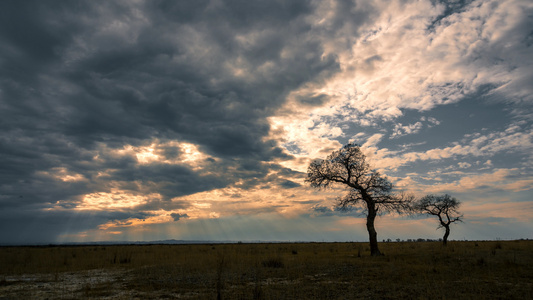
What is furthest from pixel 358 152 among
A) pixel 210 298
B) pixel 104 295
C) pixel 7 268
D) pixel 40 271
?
pixel 7 268

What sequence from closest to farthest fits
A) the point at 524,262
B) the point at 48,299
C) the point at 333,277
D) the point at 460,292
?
the point at 460,292, the point at 48,299, the point at 333,277, the point at 524,262

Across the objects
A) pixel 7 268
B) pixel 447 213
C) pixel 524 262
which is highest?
pixel 447 213

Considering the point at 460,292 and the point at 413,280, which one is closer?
the point at 460,292

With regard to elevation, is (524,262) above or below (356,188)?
below

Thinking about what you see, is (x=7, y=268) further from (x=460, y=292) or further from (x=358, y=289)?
(x=460, y=292)

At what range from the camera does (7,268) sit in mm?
21438

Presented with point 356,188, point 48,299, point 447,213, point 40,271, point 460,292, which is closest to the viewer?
point 460,292

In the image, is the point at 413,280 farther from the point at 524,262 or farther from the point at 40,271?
the point at 40,271

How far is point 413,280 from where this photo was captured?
12656 mm

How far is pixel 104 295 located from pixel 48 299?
1.97 metres

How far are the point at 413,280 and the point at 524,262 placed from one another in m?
9.16

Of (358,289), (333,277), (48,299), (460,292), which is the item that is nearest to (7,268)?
(48,299)

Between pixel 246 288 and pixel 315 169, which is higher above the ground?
pixel 315 169

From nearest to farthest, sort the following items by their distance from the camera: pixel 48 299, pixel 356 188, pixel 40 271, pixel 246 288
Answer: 1. pixel 48 299
2. pixel 246 288
3. pixel 40 271
4. pixel 356 188
